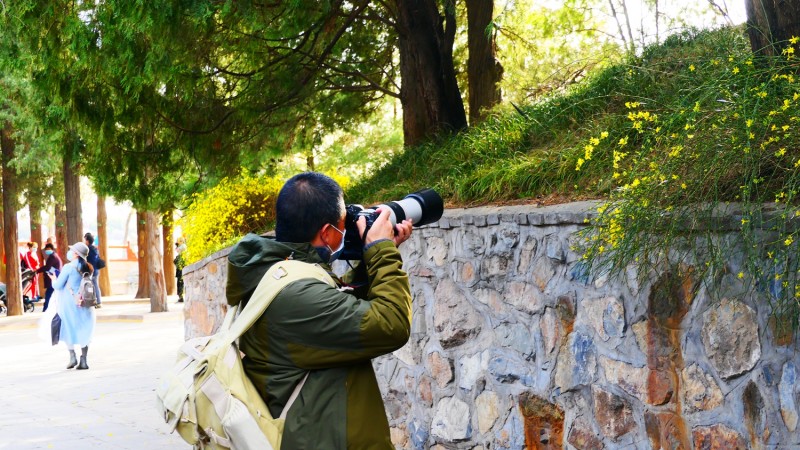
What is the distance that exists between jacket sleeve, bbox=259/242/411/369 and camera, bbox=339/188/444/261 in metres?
0.33

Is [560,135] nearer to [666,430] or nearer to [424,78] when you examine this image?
[666,430]

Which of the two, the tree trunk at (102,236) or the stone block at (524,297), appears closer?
the stone block at (524,297)

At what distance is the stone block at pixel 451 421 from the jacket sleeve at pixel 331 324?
2951 mm

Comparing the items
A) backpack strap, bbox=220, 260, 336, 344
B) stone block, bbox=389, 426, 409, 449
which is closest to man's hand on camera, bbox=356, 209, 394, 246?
backpack strap, bbox=220, 260, 336, 344

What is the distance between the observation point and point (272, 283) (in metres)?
2.84

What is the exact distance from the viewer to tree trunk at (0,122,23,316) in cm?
2336

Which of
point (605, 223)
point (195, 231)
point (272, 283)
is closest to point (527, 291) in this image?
point (605, 223)

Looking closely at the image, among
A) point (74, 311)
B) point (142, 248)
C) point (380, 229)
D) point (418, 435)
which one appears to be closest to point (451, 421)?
point (418, 435)

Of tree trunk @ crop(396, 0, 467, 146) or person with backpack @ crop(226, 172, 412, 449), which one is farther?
tree trunk @ crop(396, 0, 467, 146)

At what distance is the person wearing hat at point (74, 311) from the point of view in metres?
12.7

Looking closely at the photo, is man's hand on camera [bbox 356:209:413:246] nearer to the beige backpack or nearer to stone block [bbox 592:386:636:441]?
the beige backpack

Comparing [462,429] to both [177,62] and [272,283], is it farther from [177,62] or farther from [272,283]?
[177,62]

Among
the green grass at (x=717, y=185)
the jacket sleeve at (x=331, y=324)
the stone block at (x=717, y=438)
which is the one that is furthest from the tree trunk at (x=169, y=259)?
the jacket sleeve at (x=331, y=324)

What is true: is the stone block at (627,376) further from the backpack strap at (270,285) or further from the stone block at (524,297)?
the backpack strap at (270,285)
